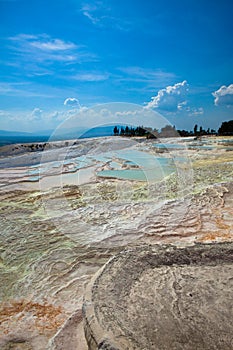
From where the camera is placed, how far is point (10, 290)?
2670 mm

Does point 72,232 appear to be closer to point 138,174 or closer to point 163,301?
point 163,301

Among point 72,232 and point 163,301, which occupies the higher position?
point 163,301

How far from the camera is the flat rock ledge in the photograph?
1.71 meters

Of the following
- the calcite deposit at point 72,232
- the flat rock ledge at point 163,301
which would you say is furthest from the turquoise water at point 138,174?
the flat rock ledge at point 163,301

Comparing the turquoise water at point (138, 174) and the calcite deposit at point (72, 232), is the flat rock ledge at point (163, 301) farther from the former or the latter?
the turquoise water at point (138, 174)

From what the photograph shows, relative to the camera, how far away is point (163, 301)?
2072 millimetres

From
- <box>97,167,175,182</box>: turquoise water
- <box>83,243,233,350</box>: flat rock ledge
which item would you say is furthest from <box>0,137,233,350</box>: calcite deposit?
<box>97,167,175,182</box>: turquoise water

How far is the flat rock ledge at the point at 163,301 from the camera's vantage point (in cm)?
171

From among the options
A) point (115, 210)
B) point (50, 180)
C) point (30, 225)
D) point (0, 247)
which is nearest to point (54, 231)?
point (30, 225)

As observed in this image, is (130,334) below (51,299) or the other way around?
the other way around

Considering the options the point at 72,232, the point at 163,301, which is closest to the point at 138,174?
the point at 72,232

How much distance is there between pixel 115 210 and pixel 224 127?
1271 inches

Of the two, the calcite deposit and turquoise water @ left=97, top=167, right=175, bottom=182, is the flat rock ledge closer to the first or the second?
the calcite deposit

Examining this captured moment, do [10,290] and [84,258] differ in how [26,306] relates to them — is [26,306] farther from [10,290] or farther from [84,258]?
[84,258]
